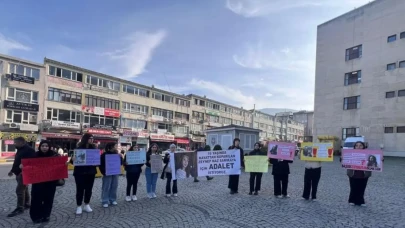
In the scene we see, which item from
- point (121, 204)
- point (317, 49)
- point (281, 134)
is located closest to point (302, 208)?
point (121, 204)

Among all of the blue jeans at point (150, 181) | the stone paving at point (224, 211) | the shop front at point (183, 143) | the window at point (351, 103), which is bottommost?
the shop front at point (183, 143)

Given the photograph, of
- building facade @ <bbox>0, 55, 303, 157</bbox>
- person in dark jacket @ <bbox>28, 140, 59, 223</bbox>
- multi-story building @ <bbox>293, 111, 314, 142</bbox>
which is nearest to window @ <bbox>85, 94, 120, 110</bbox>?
building facade @ <bbox>0, 55, 303, 157</bbox>

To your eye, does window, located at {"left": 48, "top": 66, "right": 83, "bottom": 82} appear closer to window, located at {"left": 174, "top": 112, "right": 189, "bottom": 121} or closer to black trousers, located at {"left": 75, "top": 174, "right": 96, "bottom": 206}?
window, located at {"left": 174, "top": 112, "right": 189, "bottom": 121}

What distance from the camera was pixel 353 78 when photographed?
43438 mm

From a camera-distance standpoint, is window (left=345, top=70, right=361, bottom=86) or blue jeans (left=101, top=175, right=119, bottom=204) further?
window (left=345, top=70, right=361, bottom=86)

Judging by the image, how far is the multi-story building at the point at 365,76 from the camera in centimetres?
3772

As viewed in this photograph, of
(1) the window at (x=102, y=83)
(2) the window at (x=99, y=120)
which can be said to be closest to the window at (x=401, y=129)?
(2) the window at (x=99, y=120)

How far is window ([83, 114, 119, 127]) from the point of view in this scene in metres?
42.9

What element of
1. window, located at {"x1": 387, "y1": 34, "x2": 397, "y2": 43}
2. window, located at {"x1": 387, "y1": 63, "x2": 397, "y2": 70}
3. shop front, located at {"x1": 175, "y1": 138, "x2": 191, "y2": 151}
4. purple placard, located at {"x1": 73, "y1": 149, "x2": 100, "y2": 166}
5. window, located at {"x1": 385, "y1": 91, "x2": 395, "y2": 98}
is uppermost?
window, located at {"x1": 387, "y1": 34, "x2": 397, "y2": 43}

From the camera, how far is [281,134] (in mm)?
98125

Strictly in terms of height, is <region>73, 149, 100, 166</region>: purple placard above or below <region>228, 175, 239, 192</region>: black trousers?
above

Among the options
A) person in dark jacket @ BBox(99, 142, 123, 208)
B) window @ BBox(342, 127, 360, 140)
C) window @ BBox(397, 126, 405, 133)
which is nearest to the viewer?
person in dark jacket @ BBox(99, 142, 123, 208)

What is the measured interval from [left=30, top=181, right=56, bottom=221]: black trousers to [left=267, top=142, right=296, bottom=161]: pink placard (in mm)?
6735

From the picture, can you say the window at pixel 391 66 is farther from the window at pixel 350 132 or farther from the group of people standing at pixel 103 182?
the group of people standing at pixel 103 182
